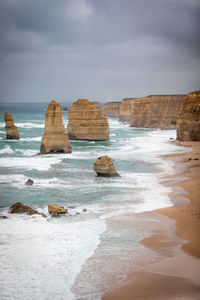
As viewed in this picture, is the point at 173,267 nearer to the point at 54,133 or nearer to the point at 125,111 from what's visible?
the point at 54,133

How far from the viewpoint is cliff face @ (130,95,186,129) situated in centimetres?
7994

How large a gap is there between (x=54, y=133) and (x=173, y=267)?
84.0ft

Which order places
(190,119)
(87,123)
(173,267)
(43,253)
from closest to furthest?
(173,267)
(43,253)
(190,119)
(87,123)

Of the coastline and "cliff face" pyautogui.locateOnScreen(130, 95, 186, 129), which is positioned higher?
"cliff face" pyautogui.locateOnScreen(130, 95, 186, 129)

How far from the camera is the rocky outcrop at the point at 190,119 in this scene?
153 ft

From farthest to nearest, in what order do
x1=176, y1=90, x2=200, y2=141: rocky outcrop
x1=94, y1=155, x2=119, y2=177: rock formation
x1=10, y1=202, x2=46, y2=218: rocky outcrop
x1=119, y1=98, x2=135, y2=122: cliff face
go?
x1=119, y1=98, x2=135, y2=122: cliff face → x1=176, y1=90, x2=200, y2=141: rocky outcrop → x1=94, y1=155, x2=119, y2=177: rock formation → x1=10, y1=202, x2=46, y2=218: rocky outcrop

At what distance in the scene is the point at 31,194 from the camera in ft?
61.7

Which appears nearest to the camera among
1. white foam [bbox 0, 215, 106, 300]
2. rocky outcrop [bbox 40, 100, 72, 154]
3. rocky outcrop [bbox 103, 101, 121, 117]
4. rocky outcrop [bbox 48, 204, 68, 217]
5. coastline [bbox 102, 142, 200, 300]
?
coastline [bbox 102, 142, 200, 300]

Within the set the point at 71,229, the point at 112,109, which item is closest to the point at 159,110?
the point at 112,109

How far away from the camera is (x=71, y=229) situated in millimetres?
12859

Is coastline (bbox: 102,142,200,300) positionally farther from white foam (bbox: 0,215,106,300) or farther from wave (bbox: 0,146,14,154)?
wave (bbox: 0,146,14,154)

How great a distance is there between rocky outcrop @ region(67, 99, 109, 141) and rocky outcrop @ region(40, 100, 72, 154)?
1413 centimetres

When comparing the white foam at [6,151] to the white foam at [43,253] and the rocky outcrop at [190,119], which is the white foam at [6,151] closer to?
the rocky outcrop at [190,119]

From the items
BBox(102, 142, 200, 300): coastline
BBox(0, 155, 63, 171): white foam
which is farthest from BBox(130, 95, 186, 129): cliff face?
BBox(102, 142, 200, 300): coastline
